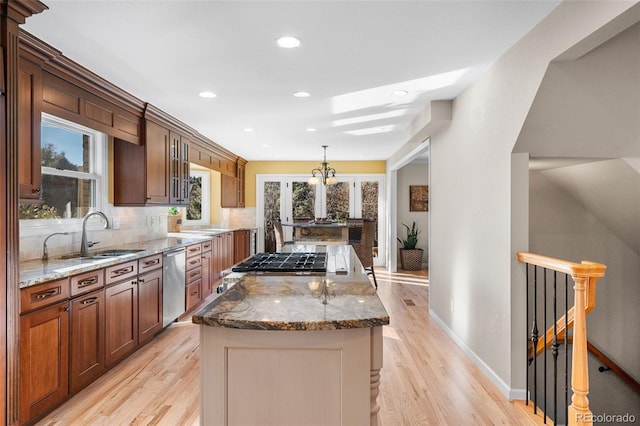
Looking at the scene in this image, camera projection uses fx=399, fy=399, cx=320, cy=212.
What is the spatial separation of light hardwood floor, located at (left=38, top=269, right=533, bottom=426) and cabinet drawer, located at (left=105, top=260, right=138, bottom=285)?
73cm

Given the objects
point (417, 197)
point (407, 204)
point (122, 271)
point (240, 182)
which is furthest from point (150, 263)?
point (417, 197)

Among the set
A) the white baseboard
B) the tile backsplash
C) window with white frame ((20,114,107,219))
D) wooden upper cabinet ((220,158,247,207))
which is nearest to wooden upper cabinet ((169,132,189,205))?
the tile backsplash

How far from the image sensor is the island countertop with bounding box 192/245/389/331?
1.34m

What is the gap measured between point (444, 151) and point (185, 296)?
3.35 metres

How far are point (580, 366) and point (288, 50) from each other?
2.56 m

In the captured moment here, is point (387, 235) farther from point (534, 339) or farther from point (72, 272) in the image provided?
point (72, 272)

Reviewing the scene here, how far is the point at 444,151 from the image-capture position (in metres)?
4.22

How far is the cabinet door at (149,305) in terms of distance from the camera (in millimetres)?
3566

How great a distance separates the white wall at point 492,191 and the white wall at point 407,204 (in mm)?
4704

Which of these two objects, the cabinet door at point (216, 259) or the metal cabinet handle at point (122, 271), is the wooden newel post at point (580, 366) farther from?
the cabinet door at point (216, 259)

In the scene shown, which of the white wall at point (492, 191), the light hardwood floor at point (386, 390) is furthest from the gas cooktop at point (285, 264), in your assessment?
the white wall at point (492, 191)

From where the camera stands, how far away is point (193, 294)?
16.3 ft

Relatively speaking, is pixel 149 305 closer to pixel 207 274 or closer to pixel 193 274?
pixel 193 274

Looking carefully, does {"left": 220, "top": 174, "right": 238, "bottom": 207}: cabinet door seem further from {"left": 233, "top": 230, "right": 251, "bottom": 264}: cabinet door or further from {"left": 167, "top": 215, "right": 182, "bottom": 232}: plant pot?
{"left": 167, "top": 215, "right": 182, "bottom": 232}: plant pot
